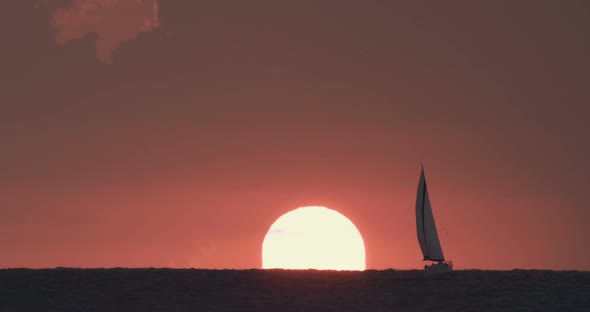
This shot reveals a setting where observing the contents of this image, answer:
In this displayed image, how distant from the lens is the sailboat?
108 metres

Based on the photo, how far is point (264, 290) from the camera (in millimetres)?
102125

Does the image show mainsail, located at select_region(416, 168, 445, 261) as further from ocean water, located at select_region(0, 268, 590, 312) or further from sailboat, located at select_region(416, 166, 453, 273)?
ocean water, located at select_region(0, 268, 590, 312)

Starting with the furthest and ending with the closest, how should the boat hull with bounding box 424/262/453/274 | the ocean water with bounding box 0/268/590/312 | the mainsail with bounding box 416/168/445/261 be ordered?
the mainsail with bounding box 416/168/445/261 < the boat hull with bounding box 424/262/453/274 < the ocean water with bounding box 0/268/590/312

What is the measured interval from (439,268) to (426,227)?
424 centimetres

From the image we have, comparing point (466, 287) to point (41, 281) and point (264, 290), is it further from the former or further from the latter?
point (41, 281)

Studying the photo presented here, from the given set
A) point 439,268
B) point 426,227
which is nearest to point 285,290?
point 439,268

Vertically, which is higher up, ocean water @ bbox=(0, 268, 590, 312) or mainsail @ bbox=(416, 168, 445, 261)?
mainsail @ bbox=(416, 168, 445, 261)

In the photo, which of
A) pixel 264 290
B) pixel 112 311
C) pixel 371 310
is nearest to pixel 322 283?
pixel 264 290

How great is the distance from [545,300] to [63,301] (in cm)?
3673

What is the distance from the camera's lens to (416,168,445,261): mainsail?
4309 inches

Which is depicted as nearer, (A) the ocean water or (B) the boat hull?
(A) the ocean water

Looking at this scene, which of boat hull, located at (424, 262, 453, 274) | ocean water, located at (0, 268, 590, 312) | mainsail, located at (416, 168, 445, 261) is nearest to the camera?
ocean water, located at (0, 268, 590, 312)

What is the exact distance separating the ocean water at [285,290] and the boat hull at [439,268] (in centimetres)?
100

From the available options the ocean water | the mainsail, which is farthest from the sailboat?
the ocean water
